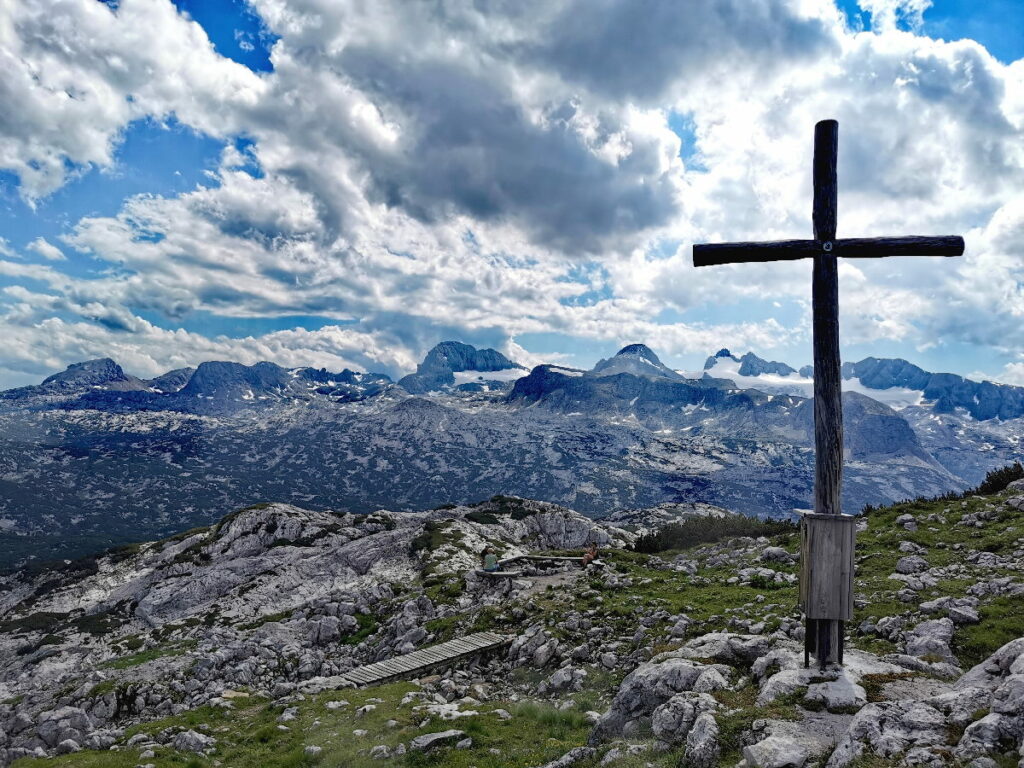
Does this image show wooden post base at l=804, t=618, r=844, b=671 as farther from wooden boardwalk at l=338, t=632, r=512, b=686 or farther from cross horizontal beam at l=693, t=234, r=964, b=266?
wooden boardwalk at l=338, t=632, r=512, b=686

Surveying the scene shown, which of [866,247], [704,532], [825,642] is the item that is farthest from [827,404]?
[704,532]

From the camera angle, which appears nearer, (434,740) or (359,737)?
(434,740)

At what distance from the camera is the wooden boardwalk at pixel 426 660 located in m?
23.8

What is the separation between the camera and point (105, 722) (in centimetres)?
2752

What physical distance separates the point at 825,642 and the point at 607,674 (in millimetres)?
8471

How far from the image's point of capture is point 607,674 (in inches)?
759

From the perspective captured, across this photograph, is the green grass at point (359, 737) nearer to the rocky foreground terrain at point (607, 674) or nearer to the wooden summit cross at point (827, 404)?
the rocky foreground terrain at point (607, 674)

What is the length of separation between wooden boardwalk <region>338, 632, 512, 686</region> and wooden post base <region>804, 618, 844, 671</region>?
49.0ft

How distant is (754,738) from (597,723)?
448cm

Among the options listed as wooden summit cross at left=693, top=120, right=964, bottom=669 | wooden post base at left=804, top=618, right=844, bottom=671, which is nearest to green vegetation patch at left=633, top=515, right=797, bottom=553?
wooden post base at left=804, top=618, right=844, bottom=671

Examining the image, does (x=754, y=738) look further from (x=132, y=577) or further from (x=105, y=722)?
(x=132, y=577)

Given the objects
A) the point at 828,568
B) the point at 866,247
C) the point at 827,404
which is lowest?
the point at 828,568

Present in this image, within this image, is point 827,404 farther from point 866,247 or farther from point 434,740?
point 434,740

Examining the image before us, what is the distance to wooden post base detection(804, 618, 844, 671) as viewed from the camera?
42.2 feet
